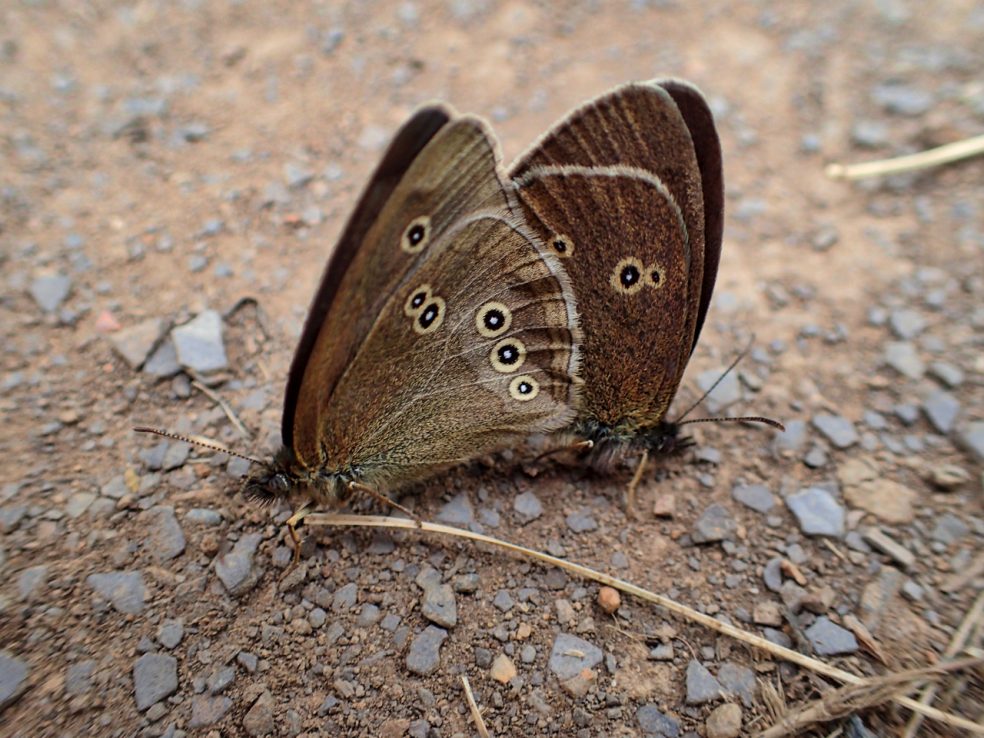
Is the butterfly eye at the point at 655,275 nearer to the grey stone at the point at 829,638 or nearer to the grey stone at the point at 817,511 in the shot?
the grey stone at the point at 817,511

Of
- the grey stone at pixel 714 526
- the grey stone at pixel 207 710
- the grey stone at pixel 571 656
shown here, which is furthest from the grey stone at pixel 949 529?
the grey stone at pixel 207 710

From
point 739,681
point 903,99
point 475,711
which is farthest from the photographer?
point 903,99

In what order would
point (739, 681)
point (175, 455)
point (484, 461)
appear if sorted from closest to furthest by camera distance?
point (739, 681)
point (175, 455)
point (484, 461)

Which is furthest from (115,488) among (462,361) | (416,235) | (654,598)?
(654,598)

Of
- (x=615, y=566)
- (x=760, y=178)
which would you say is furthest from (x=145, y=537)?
(x=760, y=178)

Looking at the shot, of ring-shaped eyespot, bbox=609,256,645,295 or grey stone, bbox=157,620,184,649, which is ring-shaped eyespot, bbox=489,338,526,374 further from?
grey stone, bbox=157,620,184,649

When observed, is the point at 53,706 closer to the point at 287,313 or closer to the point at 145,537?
the point at 145,537

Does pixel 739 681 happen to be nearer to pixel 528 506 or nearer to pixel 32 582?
pixel 528 506

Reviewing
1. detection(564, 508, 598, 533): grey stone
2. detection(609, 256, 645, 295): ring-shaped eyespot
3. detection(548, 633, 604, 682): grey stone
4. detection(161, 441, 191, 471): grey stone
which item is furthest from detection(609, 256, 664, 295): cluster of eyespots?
detection(161, 441, 191, 471): grey stone
